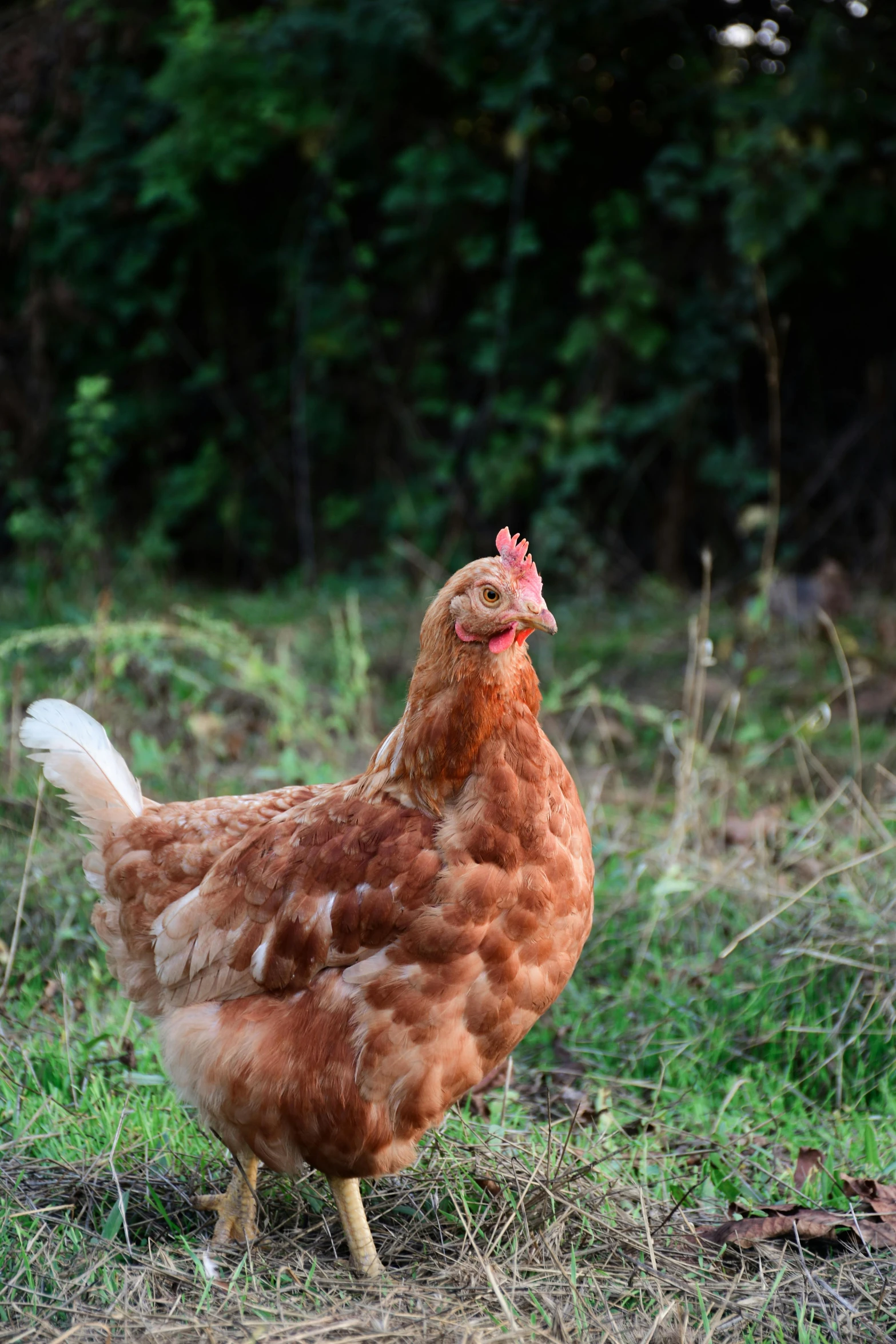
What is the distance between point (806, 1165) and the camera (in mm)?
2391

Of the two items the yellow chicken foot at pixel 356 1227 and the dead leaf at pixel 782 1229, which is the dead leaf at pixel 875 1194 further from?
the yellow chicken foot at pixel 356 1227

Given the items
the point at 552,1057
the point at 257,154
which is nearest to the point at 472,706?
the point at 552,1057

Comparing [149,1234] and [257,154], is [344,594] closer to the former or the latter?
[257,154]

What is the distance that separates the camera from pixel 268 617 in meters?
6.86

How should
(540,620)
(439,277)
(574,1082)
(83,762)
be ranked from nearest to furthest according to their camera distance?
1. (540,620)
2. (83,762)
3. (574,1082)
4. (439,277)

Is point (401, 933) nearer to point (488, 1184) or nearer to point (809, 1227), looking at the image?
point (488, 1184)

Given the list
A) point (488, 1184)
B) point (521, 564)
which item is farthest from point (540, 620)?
point (488, 1184)

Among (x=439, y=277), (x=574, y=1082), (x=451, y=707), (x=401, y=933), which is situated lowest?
(x=574, y=1082)

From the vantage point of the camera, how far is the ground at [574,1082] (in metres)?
1.93

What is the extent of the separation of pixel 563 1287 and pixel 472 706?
994 millimetres

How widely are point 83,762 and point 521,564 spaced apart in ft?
3.55

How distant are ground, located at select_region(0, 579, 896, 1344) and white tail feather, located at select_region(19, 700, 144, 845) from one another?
0.55 m

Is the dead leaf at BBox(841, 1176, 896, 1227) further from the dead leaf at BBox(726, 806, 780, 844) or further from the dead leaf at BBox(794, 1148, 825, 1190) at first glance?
the dead leaf at BBox(726, 806, 780, 844)

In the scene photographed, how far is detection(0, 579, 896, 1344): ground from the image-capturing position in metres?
1.93
